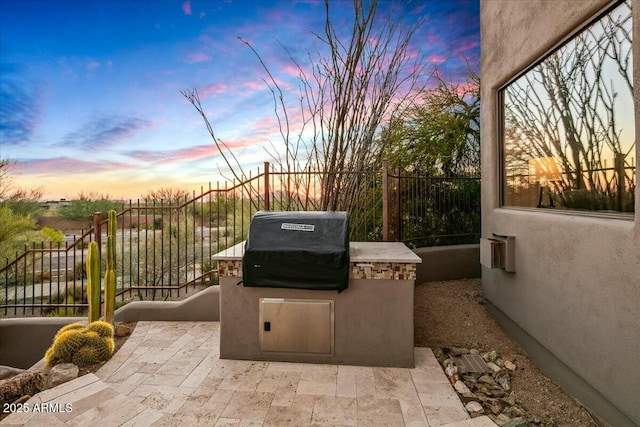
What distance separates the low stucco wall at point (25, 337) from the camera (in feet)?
14.3

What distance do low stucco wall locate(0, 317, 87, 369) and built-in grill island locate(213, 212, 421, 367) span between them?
3127 mm

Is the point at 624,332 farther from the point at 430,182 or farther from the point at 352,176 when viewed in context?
the point at 430,182

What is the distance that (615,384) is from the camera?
2.02m

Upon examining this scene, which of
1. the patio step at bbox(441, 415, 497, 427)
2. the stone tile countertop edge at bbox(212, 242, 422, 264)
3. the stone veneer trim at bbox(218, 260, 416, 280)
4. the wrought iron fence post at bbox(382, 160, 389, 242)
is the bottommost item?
the patio step at bbox(441, 415, 497, 427)

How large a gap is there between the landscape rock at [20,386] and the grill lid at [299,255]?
6.46 ft

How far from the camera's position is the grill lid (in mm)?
2900

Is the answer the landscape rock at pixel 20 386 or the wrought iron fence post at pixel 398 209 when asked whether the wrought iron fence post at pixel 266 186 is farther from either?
the landscape rock at pixel 20 386

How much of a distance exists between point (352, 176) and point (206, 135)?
112 inches

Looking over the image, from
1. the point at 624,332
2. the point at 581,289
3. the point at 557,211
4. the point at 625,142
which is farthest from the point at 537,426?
the point at 625,142

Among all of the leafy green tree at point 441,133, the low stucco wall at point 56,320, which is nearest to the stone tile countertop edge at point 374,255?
the low stucco wall at point 56,320

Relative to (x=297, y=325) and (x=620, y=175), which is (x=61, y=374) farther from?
(x=620, y=175)

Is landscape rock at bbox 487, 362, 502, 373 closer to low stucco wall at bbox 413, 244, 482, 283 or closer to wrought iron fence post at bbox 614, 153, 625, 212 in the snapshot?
wrought iron fence post at bbox 614, 153, 625, 212

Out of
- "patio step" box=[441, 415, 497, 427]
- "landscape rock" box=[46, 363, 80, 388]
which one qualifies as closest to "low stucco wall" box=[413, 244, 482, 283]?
"patio step" box=[441, 415, 497, 427]

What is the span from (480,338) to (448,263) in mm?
2141
